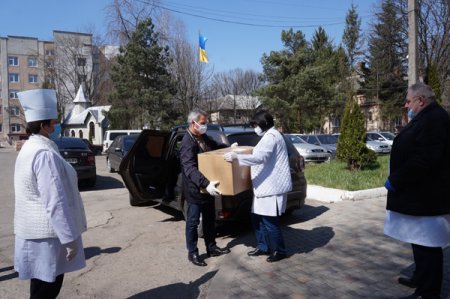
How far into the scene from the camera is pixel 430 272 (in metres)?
3.56

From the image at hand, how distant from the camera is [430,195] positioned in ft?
11.5

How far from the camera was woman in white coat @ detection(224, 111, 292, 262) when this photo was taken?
4777 millimetres

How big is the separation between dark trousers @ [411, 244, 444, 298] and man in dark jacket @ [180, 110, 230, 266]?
2.29 meters

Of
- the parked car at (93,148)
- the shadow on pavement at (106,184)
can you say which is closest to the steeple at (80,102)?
the parked car at (93,148)

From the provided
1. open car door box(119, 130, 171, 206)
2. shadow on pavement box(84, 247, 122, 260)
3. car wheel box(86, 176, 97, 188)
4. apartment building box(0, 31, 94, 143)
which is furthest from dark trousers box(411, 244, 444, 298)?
apartment building box(0, 31, 94, 143)

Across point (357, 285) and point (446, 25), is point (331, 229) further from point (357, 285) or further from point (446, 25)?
point (446, 25)

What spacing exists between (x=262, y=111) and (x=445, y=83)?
38.2 metres

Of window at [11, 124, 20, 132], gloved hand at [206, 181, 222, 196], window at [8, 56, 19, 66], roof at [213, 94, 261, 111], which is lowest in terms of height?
gloved hand at [206, 181, 222, 196]

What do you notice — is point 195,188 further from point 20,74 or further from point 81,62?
point 20,74

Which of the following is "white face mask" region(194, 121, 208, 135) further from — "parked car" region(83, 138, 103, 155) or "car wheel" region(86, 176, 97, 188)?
"parked car" region(83, 138, 103, 155)

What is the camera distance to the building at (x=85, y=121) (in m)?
51.8

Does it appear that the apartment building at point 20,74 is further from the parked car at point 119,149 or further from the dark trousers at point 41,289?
the dark trousers at point 41,289

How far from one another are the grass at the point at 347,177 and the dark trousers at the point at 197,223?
520cm

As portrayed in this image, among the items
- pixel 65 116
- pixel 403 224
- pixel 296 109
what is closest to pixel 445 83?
pixel 296 109
